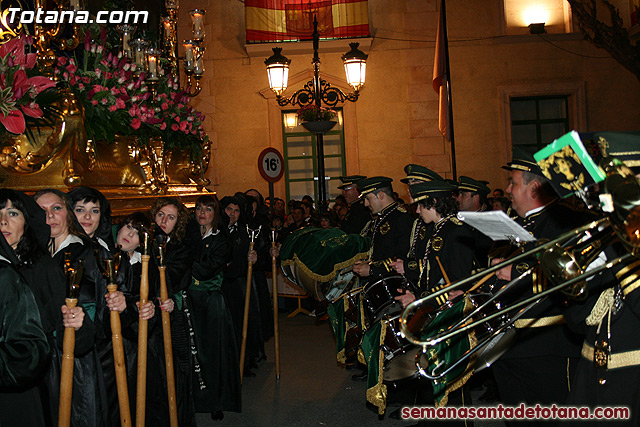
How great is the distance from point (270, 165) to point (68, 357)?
24.3 ft

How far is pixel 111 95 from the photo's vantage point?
18.8 ft

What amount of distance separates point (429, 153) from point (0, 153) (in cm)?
1279

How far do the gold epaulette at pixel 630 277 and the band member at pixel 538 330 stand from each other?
1153 mm

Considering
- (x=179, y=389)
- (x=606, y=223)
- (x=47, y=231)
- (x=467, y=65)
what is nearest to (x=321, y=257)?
(x=179, y=389)

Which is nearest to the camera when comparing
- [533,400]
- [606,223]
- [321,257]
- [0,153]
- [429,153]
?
[606,223]

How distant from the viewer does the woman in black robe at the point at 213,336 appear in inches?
238

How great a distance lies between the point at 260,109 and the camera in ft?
54.5

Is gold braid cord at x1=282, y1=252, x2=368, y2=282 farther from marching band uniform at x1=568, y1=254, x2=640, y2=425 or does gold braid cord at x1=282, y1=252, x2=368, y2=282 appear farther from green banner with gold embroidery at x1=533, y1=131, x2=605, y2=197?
green banner with gold embroidery at x1=533, y1=131, x2=605, y2=197

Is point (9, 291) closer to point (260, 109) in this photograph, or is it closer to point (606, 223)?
point (606, 223)

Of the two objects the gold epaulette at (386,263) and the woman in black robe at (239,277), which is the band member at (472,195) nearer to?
the gold epaulette at (386,263)

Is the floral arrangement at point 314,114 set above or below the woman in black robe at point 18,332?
above

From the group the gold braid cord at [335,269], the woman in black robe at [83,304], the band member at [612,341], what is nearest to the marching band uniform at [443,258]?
the gold braid cord at [335,269]

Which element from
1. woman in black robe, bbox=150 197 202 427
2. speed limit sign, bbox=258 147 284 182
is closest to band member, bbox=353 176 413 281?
woman in black robe, bbox=150 197 202 427

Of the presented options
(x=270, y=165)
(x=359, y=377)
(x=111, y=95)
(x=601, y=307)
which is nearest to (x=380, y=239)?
(x=359, y=377)
